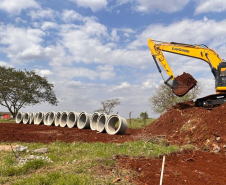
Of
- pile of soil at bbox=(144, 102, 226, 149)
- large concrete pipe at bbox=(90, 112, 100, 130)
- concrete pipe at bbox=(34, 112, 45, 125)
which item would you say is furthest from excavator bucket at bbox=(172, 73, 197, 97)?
concrete pipe at bbox=(34, 112, 45, 125)

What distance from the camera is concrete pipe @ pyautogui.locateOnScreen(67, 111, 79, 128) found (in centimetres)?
1611

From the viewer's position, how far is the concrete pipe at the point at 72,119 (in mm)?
16109

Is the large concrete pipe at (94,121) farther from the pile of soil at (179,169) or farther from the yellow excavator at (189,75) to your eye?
the pile of soil at (179,169)

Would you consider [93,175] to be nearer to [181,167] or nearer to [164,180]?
[164,180]

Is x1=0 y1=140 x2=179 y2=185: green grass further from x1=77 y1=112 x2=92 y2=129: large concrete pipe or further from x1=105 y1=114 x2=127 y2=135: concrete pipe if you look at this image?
x1=77 y1=112 x2=92 y2=129: large concrete pipe

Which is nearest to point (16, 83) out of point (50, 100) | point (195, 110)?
point (50, 100)

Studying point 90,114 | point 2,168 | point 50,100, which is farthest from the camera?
point 50,100

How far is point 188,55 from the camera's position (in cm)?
1266

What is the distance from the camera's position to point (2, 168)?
5.26 m

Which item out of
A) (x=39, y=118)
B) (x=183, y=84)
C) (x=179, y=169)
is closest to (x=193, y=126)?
(x=183, y=84)

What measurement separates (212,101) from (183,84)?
1.66 m

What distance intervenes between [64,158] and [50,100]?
31.9 m

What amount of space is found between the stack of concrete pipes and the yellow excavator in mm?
3517

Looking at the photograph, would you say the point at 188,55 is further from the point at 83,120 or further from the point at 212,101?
the point at 83,120
